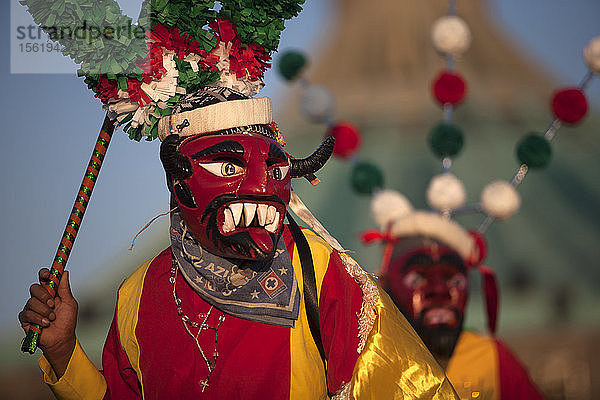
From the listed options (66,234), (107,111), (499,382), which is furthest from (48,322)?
(499,382)

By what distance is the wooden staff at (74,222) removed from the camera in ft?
5.09

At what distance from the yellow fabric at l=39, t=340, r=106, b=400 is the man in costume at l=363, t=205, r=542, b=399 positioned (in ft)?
4.29

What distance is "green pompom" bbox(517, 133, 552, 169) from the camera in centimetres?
315

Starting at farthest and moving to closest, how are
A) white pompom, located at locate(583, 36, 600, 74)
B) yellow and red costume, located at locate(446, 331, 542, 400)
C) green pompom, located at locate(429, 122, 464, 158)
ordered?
1. green pompom, located at locate(429, 122, 464, 158)
2. white pompom, located at locate(583, 36, 600, 74)
3. yellow and red costume, located at locate(446, 331, 542, 400)

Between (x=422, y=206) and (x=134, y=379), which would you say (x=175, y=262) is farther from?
(x=422, y=206)

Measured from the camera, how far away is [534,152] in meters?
3.15

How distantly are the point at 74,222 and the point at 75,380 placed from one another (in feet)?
1.11

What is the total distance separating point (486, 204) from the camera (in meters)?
3.13

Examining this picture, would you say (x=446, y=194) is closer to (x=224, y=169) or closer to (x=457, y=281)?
(x=457, y=281)

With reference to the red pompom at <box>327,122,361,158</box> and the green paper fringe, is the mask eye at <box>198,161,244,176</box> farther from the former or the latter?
the red pompom at <box>327,122,361,158</box>

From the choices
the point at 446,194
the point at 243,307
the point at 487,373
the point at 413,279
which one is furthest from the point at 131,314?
the point at 446,194

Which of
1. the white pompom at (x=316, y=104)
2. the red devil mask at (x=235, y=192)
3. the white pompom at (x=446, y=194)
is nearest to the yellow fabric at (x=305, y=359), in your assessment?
the red devil mask at (x=235, y=192)

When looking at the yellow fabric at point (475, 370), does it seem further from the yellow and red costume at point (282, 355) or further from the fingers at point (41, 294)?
the fingers at point (41, 294)

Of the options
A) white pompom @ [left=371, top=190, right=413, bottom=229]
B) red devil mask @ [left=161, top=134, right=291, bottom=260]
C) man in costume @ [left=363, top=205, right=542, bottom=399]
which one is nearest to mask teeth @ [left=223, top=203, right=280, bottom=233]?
red devil mask @ [left=161, top=134, right=291, bottom=260]
